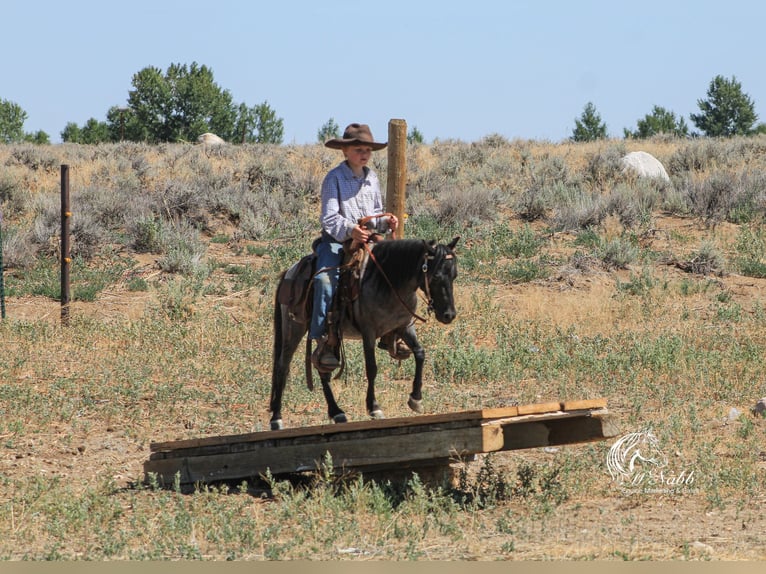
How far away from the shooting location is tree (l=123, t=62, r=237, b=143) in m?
59.8

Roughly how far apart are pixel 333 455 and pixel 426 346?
705 centimetres

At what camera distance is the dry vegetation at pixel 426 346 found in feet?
26.6

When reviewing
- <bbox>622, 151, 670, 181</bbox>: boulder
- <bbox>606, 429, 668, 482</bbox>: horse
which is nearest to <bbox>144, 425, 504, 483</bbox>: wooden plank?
<bbox>606, 429, 668, 482</bbox>: horse

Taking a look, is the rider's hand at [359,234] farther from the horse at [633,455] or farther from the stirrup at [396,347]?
the horse at [633,455]

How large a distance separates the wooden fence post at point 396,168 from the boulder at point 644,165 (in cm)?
1547

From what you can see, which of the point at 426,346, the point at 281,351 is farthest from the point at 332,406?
the point at 426,346

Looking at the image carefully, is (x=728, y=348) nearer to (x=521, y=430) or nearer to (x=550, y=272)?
(x=550, y=272)

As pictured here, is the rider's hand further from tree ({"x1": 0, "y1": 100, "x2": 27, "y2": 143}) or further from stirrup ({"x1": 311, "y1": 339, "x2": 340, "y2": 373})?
tree ({"x1": 0, "y1": 100, "x2": 27, "y2": 143})

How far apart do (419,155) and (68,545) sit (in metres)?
26.0

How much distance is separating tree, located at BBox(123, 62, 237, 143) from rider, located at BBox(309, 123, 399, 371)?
49.5m

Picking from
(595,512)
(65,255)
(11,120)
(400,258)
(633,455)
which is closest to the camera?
(595,512)

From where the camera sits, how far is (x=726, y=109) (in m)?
72.1

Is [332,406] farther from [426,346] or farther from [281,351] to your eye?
[426,346]

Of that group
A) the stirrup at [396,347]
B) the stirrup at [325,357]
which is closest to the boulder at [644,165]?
the stirrup at [396,347]
